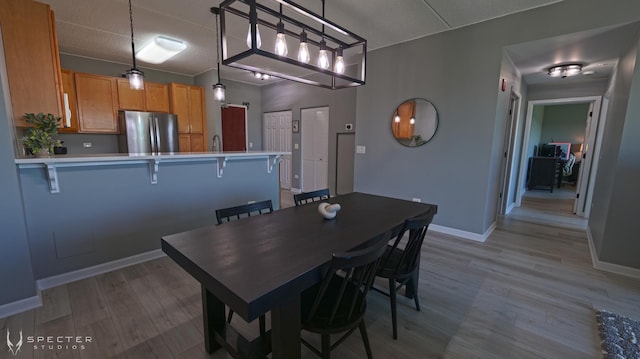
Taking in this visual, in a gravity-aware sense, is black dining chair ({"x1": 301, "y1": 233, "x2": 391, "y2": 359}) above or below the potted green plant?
below

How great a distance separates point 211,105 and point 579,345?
627 cm

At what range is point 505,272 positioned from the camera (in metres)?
2.66

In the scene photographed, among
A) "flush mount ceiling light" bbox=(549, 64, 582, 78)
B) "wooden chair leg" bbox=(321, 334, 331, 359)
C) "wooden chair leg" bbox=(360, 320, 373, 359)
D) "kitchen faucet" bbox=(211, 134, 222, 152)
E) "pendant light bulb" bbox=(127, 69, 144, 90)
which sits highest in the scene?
"flush mount ceiling light" bbox=(549, 64, 582, 78)

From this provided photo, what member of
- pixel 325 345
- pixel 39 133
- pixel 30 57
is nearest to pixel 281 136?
pixel 30 57

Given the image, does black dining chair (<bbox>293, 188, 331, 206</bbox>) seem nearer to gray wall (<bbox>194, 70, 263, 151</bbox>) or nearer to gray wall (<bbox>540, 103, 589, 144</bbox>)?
gray wall (<bbox>194, 70, 263, 151</bbox>)

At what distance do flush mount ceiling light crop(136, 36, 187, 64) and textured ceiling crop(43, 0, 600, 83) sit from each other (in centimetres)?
12

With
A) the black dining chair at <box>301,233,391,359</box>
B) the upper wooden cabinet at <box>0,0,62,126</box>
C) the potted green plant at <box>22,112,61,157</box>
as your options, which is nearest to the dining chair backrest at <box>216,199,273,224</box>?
the black dining chair at <box>301,233,391,359</box>

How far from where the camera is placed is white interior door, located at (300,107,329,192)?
5.73 m

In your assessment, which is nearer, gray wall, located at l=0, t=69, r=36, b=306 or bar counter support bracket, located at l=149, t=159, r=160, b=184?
gray wall, located at l=0, t=69, r=36, b=306

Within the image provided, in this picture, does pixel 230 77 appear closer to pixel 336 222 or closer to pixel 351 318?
pixel 336 222

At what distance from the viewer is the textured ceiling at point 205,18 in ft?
9.25

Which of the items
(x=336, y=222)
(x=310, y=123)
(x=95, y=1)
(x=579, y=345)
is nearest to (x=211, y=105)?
(x=310, y=123)

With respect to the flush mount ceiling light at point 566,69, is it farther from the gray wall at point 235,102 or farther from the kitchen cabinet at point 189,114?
the kitchen cabinet at point 189,114

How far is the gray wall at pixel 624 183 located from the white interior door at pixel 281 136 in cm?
539
